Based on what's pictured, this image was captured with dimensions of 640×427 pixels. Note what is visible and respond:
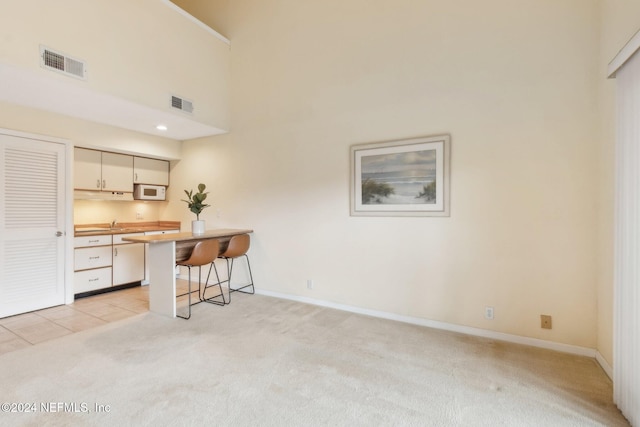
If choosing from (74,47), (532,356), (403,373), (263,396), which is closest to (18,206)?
(74,47)

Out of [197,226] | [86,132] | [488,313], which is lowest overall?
[488,313]

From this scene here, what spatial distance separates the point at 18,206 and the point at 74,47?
6.45ft

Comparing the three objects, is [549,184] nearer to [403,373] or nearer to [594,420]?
[594,420]

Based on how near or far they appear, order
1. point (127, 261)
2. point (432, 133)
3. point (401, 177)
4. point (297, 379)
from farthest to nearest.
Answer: point (127, 261) < point (401, 177) < point (432, 133) < point (297, 379)

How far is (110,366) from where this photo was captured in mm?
2430

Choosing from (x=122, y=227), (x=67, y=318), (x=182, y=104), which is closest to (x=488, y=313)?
(x=182, y=104)

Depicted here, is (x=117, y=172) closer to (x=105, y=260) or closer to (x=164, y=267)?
(x=105, y=260)

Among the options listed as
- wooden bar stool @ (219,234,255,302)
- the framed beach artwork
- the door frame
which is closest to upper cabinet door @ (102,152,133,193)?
the door frame

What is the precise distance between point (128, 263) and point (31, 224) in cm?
A: 132

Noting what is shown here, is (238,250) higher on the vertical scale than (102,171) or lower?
lower

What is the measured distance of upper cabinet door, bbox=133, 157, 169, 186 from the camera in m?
5.00

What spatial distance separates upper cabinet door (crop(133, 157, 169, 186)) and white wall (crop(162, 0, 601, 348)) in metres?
1.56

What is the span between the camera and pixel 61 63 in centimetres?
288

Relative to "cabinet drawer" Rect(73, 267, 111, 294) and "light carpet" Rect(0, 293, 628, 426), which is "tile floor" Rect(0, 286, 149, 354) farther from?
"light carpet" Rect(0, 293, 628, 426)
